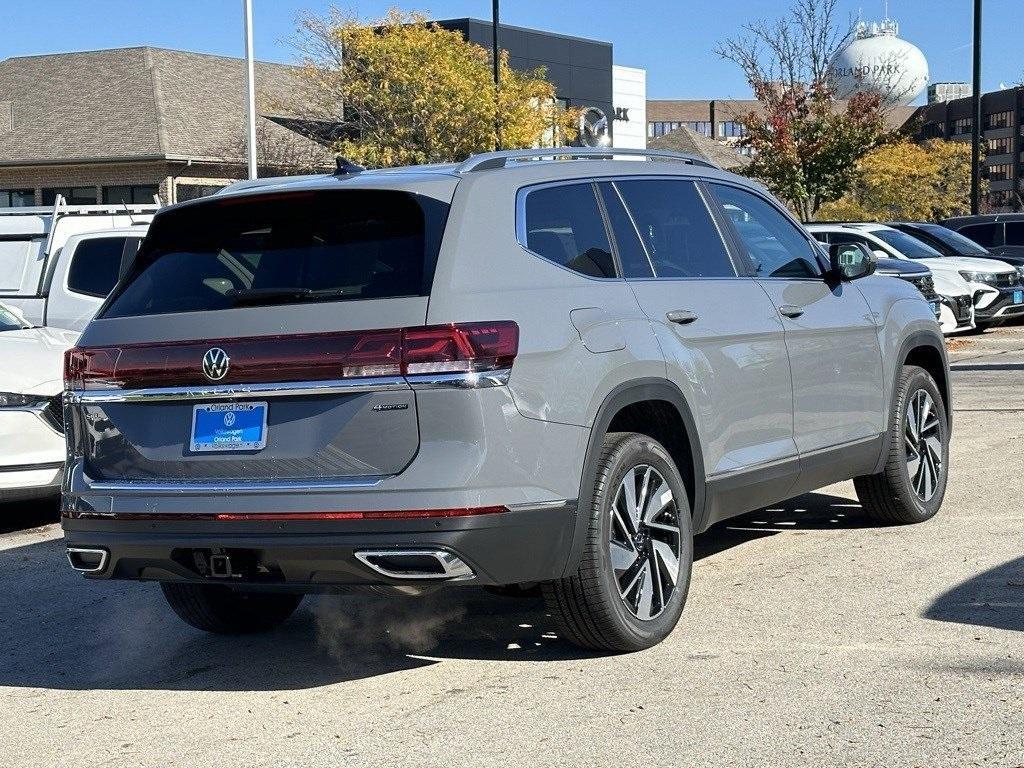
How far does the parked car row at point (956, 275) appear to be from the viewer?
22.7 m

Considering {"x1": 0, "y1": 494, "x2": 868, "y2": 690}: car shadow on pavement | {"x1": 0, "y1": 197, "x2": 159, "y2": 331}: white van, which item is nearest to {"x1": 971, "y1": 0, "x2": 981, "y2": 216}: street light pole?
{"x1": 0, "y1": 197, "x2": 159, "y2": 331}: white van

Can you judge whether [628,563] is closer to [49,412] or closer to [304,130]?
[49,412]

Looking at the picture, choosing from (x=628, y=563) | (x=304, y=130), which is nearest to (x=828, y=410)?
(x=628, y=563)

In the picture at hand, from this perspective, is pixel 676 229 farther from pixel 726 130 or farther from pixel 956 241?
pixel 726 130

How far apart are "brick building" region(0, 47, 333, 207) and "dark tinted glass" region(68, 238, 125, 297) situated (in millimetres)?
26012

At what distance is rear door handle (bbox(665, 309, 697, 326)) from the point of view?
611cm

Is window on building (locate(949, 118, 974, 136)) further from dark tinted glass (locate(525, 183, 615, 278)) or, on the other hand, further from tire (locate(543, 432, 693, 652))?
tire (locate(543, 432, 693, 652))

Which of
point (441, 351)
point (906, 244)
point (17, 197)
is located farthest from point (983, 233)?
point (17, 197)

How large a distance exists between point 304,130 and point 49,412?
32.4 metres

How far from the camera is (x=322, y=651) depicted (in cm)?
624

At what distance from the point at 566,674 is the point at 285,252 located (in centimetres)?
184

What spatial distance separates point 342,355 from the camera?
201 inches

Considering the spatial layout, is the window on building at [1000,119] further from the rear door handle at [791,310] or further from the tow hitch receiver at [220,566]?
the tow hitch receiver at [220,566]

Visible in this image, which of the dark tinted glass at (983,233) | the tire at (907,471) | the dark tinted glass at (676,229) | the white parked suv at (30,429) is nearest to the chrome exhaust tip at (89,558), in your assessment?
the dark tinted glass at (676,229)
